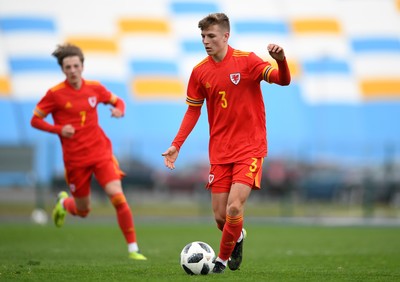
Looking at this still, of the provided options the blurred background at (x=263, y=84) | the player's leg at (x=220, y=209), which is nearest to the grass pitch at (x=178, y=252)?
the player's leg at (x=220, y=209)

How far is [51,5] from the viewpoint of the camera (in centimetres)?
3119

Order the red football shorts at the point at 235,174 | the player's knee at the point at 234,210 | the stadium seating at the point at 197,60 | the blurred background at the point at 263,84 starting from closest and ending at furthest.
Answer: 1. the player's knee at the point at 234,210
2. the red football shorts at the point at 235,174
3. the blurred background at the point at 263,84
4. the stadium seating at the point at 197,60

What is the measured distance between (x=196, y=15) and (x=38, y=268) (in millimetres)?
25088

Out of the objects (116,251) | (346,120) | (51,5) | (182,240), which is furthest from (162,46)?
(116,251)

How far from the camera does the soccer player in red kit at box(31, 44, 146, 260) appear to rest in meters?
11.1

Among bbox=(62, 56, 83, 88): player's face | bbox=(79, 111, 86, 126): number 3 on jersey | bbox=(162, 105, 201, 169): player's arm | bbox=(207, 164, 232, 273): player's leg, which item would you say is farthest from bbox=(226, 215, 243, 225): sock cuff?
bbox=(62, 56, 83, 88): player's face

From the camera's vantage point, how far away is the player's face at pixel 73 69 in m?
11.1

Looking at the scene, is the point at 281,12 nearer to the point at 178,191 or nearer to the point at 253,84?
the point at 178,191

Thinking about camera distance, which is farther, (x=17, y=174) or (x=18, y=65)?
(x=18, y=65)

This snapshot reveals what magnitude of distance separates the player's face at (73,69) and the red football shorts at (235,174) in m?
3.28

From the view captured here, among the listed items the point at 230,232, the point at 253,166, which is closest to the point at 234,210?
the point at 230,232

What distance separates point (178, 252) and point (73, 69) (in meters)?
3.07

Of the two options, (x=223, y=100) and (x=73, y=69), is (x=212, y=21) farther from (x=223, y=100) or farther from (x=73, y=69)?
(x=73, y=69)

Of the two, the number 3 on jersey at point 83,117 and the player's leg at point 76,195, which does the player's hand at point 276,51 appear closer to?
the number 3 on jersey at point 83,117
